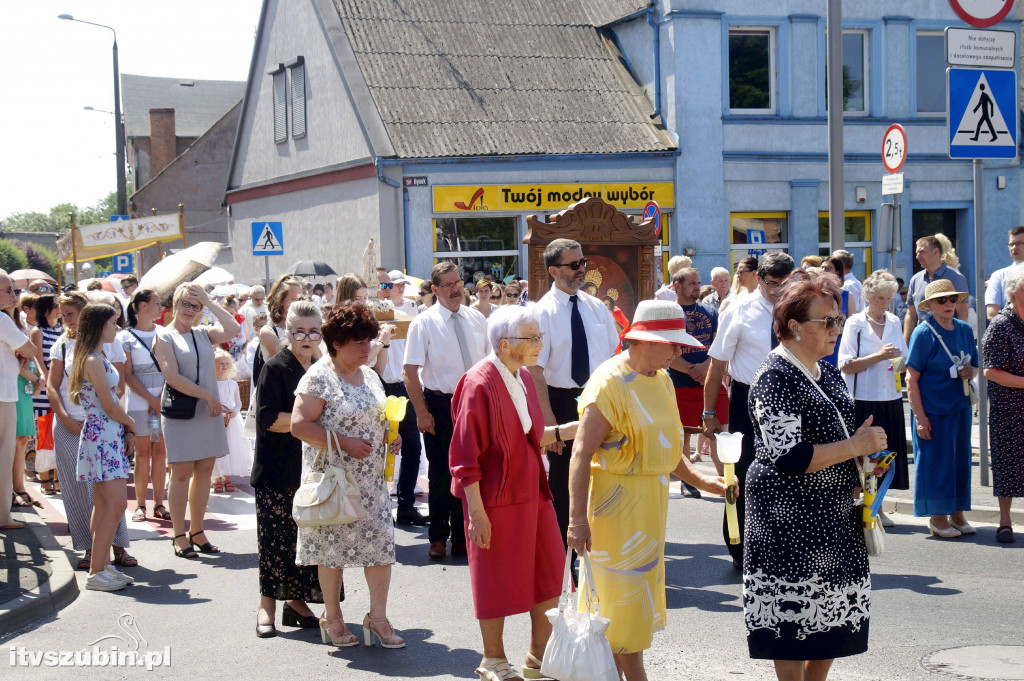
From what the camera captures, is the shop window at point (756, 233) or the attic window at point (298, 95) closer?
the shop window at point (756, 233)

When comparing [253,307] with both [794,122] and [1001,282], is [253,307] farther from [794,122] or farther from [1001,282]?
[794,122]

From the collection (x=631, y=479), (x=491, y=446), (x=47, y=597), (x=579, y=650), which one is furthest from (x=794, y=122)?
(x=579, y=650)

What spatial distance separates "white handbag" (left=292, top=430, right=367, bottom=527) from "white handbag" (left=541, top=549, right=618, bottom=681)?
1555mm

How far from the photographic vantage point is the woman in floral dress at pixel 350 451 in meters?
5.93

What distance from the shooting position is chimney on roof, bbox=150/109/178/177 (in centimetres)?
5872

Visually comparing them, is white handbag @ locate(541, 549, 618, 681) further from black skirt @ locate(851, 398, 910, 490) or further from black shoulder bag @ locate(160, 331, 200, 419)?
black skirt @ locate(851, 398, 910, 490)

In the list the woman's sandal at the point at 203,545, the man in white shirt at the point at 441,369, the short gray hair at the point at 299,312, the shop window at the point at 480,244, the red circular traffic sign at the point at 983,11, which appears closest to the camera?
the short gray hair at the point at 299,312

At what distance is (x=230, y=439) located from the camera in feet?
37.6

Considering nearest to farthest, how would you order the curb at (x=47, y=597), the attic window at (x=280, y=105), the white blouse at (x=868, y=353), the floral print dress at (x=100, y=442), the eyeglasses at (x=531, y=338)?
the eyeglasses at (x=531, y=338), the curb at (x=47, y=597), the floral print dress at (x=100, y=442), the white blouse at (x=868, y=353), the attic window at (x=280, y=105)

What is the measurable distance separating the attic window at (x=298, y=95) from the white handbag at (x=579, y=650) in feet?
83.3

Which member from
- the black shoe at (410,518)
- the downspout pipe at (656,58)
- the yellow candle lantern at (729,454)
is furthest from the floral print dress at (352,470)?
the downspout pipe at (656,58)

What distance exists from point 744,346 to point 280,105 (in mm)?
24916

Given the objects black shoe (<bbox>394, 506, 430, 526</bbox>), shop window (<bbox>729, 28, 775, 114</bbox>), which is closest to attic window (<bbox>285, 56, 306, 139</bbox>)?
shop window (<bbox>729, 28, 775, 114</bbox>)

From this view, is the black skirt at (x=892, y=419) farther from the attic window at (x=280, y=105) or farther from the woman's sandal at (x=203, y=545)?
the attic window at (x=280, y=105)
